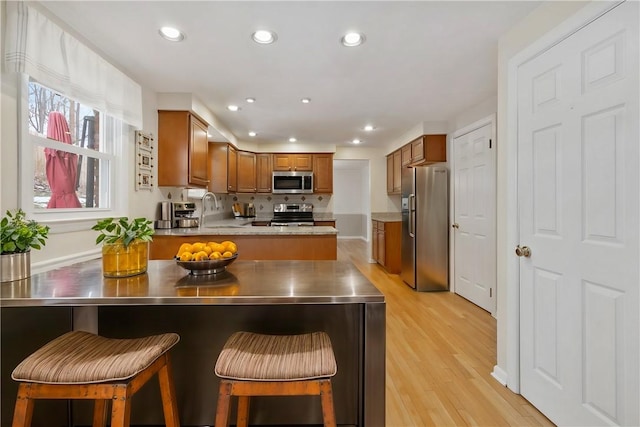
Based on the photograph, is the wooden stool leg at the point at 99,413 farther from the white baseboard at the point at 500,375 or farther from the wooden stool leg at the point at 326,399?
the white baseboard at the point at 500,375

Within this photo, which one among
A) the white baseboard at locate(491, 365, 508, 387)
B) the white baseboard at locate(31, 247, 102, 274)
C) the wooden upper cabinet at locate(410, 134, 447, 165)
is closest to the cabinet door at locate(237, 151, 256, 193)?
the wooden upper cabinet at locate(410, 134, 447, 165)

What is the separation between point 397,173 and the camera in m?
5.34

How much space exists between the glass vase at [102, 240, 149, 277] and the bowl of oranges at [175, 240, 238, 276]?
183 millimetres

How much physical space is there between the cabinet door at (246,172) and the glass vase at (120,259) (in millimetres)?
4021

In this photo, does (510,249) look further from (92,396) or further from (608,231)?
(92,396)

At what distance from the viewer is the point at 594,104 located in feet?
4.61

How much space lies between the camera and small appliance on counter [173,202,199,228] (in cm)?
336

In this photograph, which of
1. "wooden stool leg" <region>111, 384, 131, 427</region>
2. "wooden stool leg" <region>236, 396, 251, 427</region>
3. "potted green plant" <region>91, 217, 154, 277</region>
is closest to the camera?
"wooden stool leg" <region>111, 384, 131, 427</region>

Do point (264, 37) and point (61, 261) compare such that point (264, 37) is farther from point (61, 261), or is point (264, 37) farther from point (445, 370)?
point (445, 370)

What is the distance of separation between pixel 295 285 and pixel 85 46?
7.30ft

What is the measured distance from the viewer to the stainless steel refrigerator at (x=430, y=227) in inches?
159

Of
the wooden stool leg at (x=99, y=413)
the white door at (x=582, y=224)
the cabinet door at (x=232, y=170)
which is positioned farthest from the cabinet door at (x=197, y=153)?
the white door at (x=582, y=224)

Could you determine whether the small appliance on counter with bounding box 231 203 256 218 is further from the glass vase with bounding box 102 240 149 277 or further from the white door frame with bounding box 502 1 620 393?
the white door frame with bounding box 502 1 620 393

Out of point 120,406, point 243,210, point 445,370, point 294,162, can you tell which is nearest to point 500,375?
point 445,370
